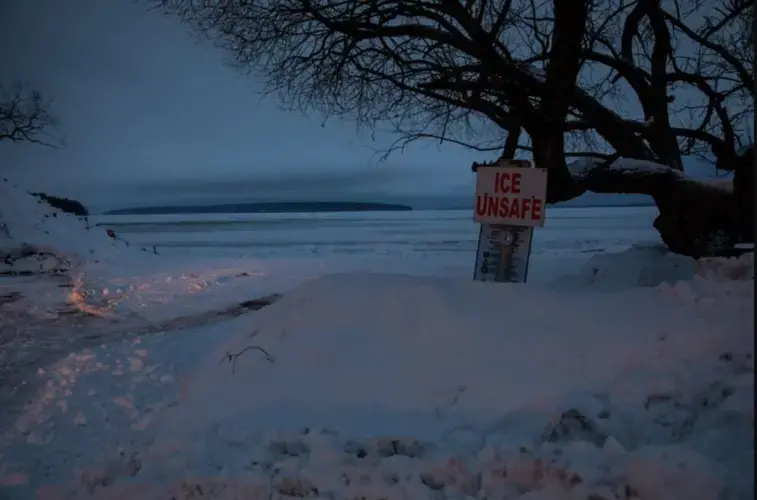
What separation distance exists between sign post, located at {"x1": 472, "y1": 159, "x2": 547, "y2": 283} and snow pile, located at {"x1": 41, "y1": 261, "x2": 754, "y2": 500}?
51cm

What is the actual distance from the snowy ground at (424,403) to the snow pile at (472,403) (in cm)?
1

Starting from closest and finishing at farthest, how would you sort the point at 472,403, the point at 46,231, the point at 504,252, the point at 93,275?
the point at 472,403 → the point at 504,252 → the point at 46,231 → the point at 93,275

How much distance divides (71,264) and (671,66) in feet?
33.9

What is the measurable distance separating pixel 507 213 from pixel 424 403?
2009mm

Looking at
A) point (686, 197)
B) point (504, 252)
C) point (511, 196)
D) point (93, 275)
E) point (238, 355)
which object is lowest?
point (93, 275)

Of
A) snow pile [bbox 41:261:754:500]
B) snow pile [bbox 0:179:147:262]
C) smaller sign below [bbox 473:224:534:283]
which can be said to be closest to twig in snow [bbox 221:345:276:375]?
snow pile [bbox 41:261:754:500]

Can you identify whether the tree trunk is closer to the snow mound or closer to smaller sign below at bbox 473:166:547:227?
the snow mound

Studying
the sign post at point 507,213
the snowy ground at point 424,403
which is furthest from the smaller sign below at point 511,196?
the snowy ground at point 424,403

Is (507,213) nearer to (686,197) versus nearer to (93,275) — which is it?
(686,197)

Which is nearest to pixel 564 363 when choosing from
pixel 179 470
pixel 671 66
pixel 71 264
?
pixel 179 470

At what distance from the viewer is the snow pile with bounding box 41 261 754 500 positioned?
246 centimetres

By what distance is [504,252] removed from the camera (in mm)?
4742

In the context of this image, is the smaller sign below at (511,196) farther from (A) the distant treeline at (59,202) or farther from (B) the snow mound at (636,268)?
(A) the distant treeline at (59,202)

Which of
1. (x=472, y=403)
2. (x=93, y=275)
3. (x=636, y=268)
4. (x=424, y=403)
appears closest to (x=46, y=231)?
(x=93, y=275)
